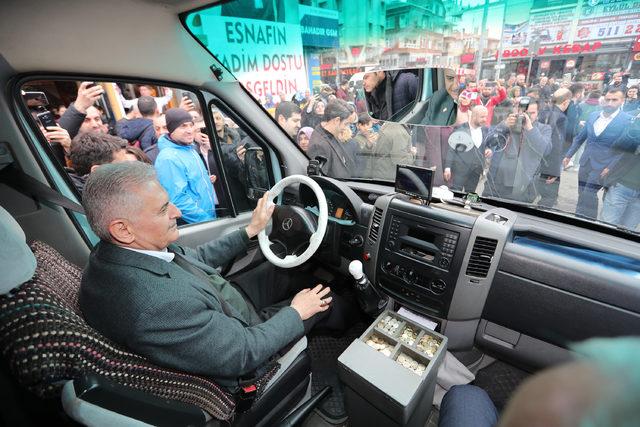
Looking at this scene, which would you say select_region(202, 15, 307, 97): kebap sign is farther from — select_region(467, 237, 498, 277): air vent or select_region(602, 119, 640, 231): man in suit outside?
select_region(602, 119, 640, 231): man in suit outside

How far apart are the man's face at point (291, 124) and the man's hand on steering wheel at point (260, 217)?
3.01 feet

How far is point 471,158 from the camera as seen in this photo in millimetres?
1968

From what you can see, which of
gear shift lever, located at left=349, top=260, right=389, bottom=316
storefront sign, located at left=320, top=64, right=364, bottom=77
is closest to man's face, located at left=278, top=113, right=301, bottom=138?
storefront sign, located at left=320, top=64, right=364, bottom=77

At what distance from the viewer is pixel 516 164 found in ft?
5.79

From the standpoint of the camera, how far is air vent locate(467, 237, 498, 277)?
151 cm

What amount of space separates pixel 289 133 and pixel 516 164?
1.71m

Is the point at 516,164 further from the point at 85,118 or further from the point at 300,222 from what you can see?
the point at 85,118

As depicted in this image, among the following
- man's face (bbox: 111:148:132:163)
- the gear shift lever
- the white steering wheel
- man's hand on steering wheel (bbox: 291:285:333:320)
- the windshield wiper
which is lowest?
the gear shift lever

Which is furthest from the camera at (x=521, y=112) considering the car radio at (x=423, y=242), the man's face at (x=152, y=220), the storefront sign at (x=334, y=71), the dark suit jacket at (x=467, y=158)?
the man's face at (x=152, y=220)

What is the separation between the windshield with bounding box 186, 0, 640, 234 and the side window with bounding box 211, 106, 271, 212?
0.35m

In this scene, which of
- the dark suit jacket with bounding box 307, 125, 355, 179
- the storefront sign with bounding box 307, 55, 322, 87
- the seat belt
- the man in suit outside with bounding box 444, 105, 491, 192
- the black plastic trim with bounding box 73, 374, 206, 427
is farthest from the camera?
the storefront sign with bounding box 307, 55, 322, 87

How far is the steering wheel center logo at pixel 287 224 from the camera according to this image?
2200mm

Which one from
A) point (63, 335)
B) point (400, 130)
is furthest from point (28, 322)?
point (400, 130)

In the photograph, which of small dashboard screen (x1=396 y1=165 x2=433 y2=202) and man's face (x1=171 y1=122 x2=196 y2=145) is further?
man's face (x1=171 y1=122 x2=196 y2=145)
